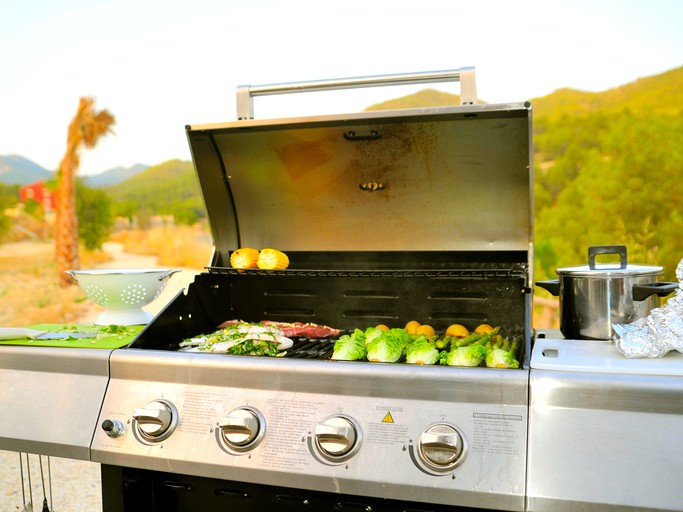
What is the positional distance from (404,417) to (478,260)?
0.96m

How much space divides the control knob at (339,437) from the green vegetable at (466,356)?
339mm

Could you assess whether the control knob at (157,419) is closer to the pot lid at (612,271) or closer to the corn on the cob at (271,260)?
the corn on the cob at (271,260)

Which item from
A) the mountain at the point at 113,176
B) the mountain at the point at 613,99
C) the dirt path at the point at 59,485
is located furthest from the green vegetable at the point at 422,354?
the mountain at the point at 113,176

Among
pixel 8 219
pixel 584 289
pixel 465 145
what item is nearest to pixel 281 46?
pixel 8 219

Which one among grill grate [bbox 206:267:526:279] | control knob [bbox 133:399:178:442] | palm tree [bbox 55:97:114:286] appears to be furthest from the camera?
palm tree [bbox 55:97:114:286]

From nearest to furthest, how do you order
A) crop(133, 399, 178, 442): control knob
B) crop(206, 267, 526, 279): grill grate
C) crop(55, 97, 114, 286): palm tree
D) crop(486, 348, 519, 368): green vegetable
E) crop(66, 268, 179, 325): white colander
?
crop(486, 348, 519, 368): green vegetable < crop(133, 399, 178, 442): control knob < crop(206, 267, 526, 279): grill grate < crop(66, 268, 179, 325): white colander < crop(55, 97, 114, 286): palm tree

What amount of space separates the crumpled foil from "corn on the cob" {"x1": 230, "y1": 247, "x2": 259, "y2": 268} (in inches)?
52.9

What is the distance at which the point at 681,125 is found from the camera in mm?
6332

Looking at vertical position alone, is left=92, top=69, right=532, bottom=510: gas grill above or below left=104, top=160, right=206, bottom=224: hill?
below

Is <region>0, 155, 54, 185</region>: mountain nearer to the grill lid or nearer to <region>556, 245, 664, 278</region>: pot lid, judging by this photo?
the grill lid

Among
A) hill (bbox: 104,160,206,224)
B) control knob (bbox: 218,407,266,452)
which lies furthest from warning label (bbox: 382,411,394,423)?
hill (bbox: 104,160,206,224)

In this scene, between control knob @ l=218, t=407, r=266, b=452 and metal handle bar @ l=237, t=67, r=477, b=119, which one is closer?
control knob @ l=218, t=407, r=266, b=452

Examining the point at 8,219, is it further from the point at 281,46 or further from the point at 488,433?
the point at 488,433

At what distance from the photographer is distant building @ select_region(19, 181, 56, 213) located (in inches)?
303
